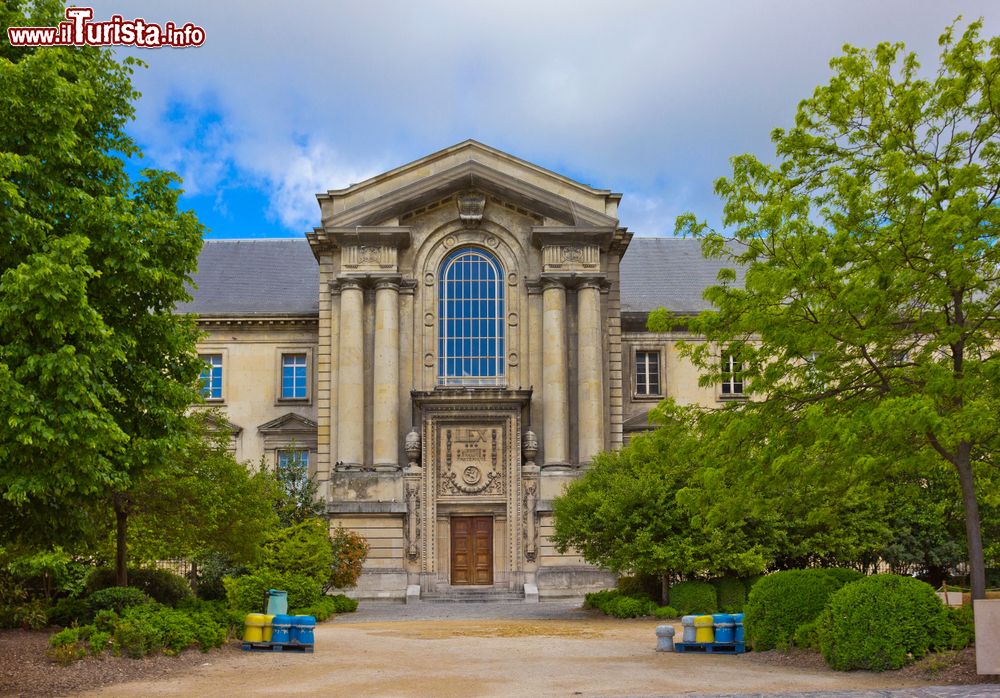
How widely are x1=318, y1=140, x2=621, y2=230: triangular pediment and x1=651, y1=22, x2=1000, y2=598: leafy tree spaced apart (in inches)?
954

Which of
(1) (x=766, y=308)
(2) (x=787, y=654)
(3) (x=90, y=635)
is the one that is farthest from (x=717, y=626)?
(3) (x=90, y=635)

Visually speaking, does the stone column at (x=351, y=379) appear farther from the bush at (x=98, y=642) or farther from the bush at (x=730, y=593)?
the bush at (x=98, y=642)

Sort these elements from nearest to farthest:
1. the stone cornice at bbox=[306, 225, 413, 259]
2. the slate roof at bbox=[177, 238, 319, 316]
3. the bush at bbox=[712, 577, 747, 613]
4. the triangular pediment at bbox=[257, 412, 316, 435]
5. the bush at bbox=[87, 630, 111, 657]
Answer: the bush at bbox=[87, 630, 111, 657]
the bush at bbox=[712, 577, 747, 613]
the stone cornice at bbox=[306, 225, 413, 259]
the triangular pediment at bbox=[257, 412, 316, 435]
the slate roof at bbox=[177, 238, 319, 316]

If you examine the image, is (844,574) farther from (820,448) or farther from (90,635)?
(90,635)

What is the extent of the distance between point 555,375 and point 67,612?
23032 millimetres

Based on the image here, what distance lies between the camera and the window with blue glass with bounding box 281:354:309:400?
160 ft

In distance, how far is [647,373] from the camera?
48.5m

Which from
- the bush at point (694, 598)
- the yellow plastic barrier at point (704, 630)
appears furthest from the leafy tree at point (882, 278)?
the bush at point (694, 598)

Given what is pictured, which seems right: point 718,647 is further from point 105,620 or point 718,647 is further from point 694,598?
point 694,598

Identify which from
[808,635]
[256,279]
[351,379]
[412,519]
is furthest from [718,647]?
[256,279]

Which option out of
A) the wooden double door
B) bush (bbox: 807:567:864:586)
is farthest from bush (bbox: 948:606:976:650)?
the wooden double door

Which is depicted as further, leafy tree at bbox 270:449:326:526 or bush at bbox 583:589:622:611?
leafy tree at bbox 270:449:326:526

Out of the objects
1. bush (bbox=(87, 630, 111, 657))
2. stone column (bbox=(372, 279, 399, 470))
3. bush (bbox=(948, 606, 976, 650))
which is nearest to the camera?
bush (bbox=(948, 606, 976, 650))

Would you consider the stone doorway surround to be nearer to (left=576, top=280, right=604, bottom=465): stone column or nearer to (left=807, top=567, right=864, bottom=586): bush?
(left=576, top=280, right=604, bottom=465): stone column
